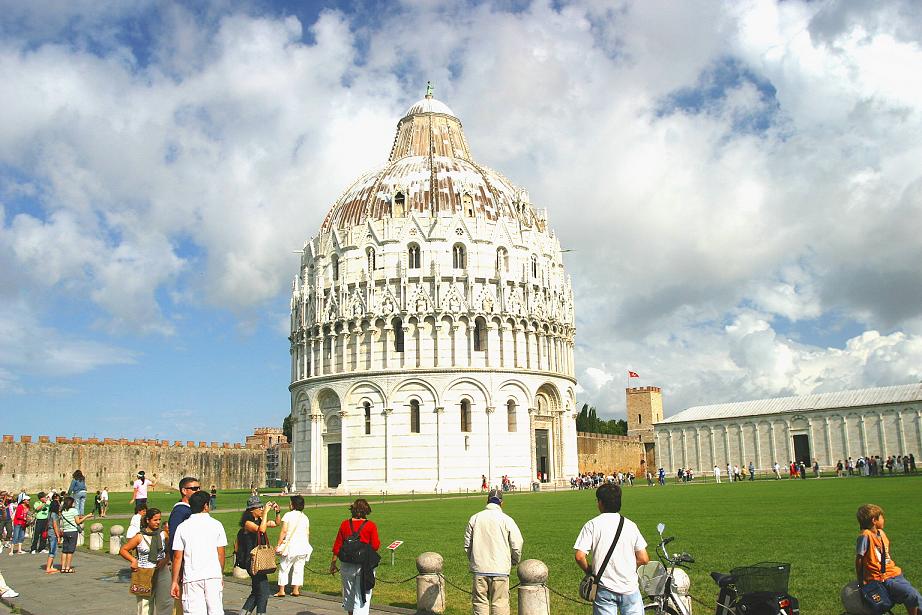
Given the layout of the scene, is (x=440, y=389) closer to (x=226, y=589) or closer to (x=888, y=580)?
(x=226, y=589)

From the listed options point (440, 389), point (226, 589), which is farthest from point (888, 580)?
point (440, 389)

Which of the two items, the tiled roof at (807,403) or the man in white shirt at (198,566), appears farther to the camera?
the tiled roof at (807,403)

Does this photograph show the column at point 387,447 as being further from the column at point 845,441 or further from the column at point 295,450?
the column at point 845,441

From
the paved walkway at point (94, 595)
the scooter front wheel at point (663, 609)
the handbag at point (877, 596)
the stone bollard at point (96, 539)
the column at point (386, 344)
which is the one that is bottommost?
the paved walkway at point (94, 595)

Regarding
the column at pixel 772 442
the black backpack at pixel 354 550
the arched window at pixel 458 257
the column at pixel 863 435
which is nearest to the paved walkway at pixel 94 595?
the black backpack at pixel 354 550

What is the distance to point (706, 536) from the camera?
1953cm

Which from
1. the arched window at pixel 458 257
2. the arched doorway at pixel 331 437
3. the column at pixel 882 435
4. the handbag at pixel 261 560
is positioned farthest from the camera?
the column at pixel 882 435

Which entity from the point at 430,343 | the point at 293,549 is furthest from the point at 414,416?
the point at 293,549

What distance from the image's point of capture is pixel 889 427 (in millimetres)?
71125

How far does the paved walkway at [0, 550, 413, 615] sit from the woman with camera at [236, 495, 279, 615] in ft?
3.80

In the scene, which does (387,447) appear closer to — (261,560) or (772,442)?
(772,442)

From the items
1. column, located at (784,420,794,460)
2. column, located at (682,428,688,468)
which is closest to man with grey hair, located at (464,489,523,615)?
column, located at (784,420,794,460)

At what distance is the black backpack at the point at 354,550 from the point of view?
10578mm

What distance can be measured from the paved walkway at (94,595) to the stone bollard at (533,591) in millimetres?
2407
